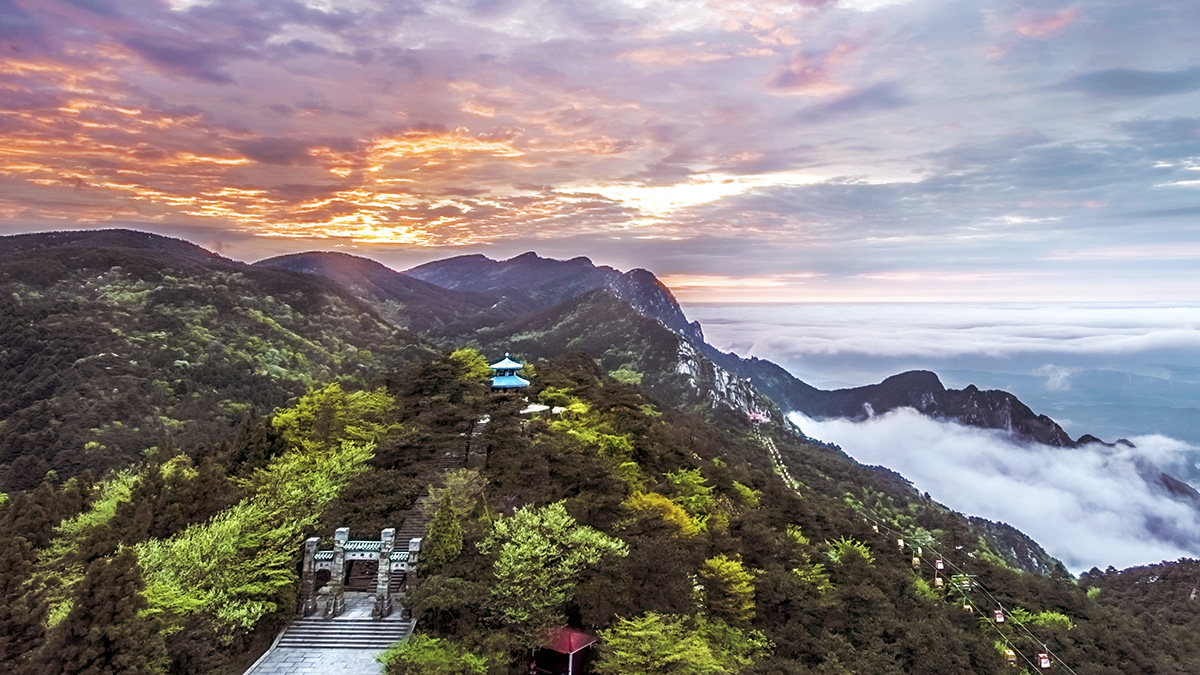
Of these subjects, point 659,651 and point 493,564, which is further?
point 493,564

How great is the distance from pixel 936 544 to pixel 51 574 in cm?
6934

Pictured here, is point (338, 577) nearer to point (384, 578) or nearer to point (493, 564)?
point (384, 578)

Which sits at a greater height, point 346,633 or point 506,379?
point 506,379

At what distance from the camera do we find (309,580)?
23.8 meters

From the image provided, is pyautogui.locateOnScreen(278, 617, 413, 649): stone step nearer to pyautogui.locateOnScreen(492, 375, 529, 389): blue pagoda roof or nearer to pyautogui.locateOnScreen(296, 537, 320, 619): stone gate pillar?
pyautogui.locateOnScreen(296, 537, 320, 619): stone gate pillar

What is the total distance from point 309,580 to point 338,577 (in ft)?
3.57

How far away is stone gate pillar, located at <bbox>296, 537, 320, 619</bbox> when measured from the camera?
23.3 meters

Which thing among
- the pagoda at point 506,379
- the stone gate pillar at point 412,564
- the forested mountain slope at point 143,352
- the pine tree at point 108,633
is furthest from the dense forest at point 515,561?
the forested mountain slope at point 143,352

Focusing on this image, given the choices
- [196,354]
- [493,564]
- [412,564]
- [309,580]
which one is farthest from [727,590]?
[196,354]

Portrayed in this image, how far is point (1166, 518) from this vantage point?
172 meters

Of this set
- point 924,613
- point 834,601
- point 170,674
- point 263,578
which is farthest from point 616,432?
point 170,674

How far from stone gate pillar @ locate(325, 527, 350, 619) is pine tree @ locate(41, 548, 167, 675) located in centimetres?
615

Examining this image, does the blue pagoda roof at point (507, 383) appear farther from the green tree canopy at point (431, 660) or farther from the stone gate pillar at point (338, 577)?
the green tree canopy at point (431, 660)

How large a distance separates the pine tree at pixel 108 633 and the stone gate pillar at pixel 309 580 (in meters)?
5.77
